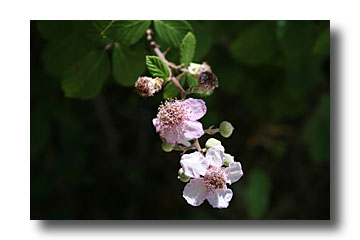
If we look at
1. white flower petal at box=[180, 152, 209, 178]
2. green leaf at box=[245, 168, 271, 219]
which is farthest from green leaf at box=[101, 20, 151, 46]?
green leaf at box=[245, 168, 271, 219]

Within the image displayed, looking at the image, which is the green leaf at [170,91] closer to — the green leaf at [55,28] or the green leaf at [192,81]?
the green leaf at [192,81]

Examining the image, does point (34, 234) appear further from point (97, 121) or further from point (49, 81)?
point (97, 121)

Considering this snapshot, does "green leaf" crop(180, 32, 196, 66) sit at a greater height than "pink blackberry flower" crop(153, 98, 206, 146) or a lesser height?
greater

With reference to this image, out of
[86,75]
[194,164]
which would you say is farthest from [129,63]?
[194,164]

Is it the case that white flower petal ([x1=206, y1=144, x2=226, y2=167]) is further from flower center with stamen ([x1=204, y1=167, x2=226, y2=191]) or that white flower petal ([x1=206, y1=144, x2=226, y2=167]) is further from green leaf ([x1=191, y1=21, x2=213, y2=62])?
green leaf ([x1=191, y1=21, x2=213, y2=62])

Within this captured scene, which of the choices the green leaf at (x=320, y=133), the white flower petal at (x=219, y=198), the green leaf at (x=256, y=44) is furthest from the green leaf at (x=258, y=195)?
the white flower petal at (x=219, y=198)
